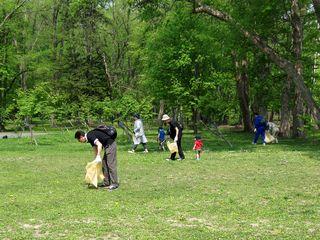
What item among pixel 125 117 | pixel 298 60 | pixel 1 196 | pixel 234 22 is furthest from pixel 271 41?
pixel 1 196

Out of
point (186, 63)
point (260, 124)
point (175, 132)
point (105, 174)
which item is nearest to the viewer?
point (105, 174)

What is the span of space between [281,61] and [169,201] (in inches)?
507

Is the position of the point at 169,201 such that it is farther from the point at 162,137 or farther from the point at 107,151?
the point at 162,137

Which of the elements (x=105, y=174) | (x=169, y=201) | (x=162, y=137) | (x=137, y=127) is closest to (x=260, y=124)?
(x=162, y=137)

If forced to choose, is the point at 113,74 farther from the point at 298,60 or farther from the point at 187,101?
the point at 298,60

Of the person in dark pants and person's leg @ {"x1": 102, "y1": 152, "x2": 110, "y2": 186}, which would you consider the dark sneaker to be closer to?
the person in dark pants

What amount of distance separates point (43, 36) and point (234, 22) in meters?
43.5

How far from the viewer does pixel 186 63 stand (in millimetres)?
30031

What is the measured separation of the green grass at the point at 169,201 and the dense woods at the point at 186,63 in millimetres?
6660

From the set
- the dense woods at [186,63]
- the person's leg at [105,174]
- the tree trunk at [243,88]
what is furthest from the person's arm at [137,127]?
the tree trunk at [243,88]

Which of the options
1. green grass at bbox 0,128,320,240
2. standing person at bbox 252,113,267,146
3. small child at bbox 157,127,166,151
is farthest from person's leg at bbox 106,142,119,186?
standing person at bbox 252,113,267,146

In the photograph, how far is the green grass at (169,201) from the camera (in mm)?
7969

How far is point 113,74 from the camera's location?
53938 mm

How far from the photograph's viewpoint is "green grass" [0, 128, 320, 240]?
7969 mm
